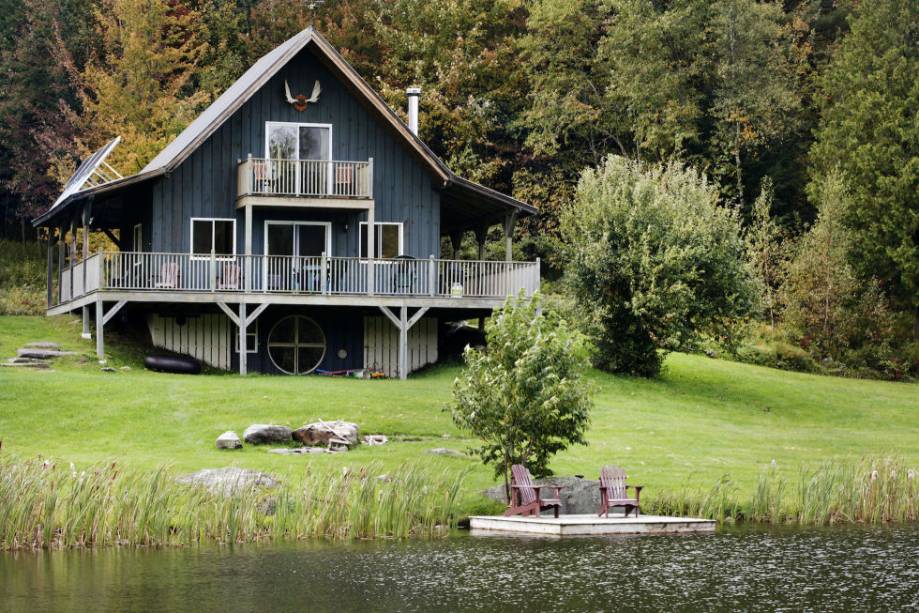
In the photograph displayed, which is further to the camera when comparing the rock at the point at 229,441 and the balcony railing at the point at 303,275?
the balcony railing at the point at 303,275

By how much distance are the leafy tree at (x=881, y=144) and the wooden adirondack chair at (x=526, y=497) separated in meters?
30.8

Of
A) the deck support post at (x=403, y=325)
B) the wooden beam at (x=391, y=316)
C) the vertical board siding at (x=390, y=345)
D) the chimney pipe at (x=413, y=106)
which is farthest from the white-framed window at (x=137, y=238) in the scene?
the chimney pipe at (x=413, y=106)

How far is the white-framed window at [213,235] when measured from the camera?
4100 centimetres

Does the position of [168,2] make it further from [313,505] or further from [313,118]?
[313,505]

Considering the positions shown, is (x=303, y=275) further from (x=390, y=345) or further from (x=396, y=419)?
(x=396, y=419)

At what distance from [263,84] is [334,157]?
3.15m

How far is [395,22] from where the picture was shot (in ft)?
197

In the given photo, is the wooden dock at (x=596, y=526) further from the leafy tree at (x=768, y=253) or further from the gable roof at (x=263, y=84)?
the leafy tree at (x=768, y=253)

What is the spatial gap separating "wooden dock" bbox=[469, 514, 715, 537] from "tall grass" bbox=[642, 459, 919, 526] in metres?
1.17

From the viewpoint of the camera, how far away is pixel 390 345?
4256 centimetres

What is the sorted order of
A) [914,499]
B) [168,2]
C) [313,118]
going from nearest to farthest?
[914,499]
[313,118]
[168,2]

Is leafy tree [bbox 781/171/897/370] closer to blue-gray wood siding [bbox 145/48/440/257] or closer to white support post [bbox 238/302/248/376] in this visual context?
blue-gray wood siding [bbox 145/48/440/257]

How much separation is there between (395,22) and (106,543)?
41.0 meters

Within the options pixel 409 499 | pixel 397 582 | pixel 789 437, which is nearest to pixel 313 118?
pixel 789 437
